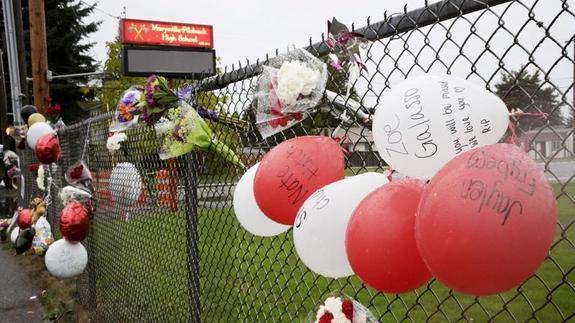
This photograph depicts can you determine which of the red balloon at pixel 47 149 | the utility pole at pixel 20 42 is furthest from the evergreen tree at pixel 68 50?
the red balloon at pixel 47 149

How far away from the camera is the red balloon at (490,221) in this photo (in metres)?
0.85

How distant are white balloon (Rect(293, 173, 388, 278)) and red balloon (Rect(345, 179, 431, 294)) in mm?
153

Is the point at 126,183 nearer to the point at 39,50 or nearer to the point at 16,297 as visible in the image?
the point at 16,297

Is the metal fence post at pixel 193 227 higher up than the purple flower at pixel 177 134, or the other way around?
the purple flower at pixel 177 134

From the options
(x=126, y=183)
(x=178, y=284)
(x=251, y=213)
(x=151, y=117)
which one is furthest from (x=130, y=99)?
(x=251, y=213)

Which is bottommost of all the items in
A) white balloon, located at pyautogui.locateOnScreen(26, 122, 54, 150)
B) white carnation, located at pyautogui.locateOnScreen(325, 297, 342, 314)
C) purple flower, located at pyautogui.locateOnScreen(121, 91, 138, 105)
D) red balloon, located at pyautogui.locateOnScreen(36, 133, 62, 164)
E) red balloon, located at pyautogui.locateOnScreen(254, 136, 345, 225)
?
white carnation, located at pyautogui.locateOnScreen(325, 297, 342, 314)

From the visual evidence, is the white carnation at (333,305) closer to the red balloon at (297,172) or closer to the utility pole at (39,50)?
the red balloon at (297,172)

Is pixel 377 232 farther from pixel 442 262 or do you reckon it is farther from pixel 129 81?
pixel 129 81

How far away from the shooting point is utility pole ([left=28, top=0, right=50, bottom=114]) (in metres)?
8.80

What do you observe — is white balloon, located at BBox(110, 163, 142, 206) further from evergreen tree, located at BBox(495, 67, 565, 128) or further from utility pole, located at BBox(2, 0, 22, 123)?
utility pole, located at BBox(2, 0, 22, 123)

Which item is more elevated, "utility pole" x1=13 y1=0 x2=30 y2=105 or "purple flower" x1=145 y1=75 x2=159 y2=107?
"utility pole" x1=13 y1=0 x2=30 y2=105

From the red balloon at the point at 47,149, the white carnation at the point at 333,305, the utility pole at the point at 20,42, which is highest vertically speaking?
the utility pole at the point at 20,42

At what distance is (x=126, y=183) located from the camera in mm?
3594

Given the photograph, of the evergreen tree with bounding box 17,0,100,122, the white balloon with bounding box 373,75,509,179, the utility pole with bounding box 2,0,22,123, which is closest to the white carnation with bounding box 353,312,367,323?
the white balloon with bounding box 373,75,509,179
